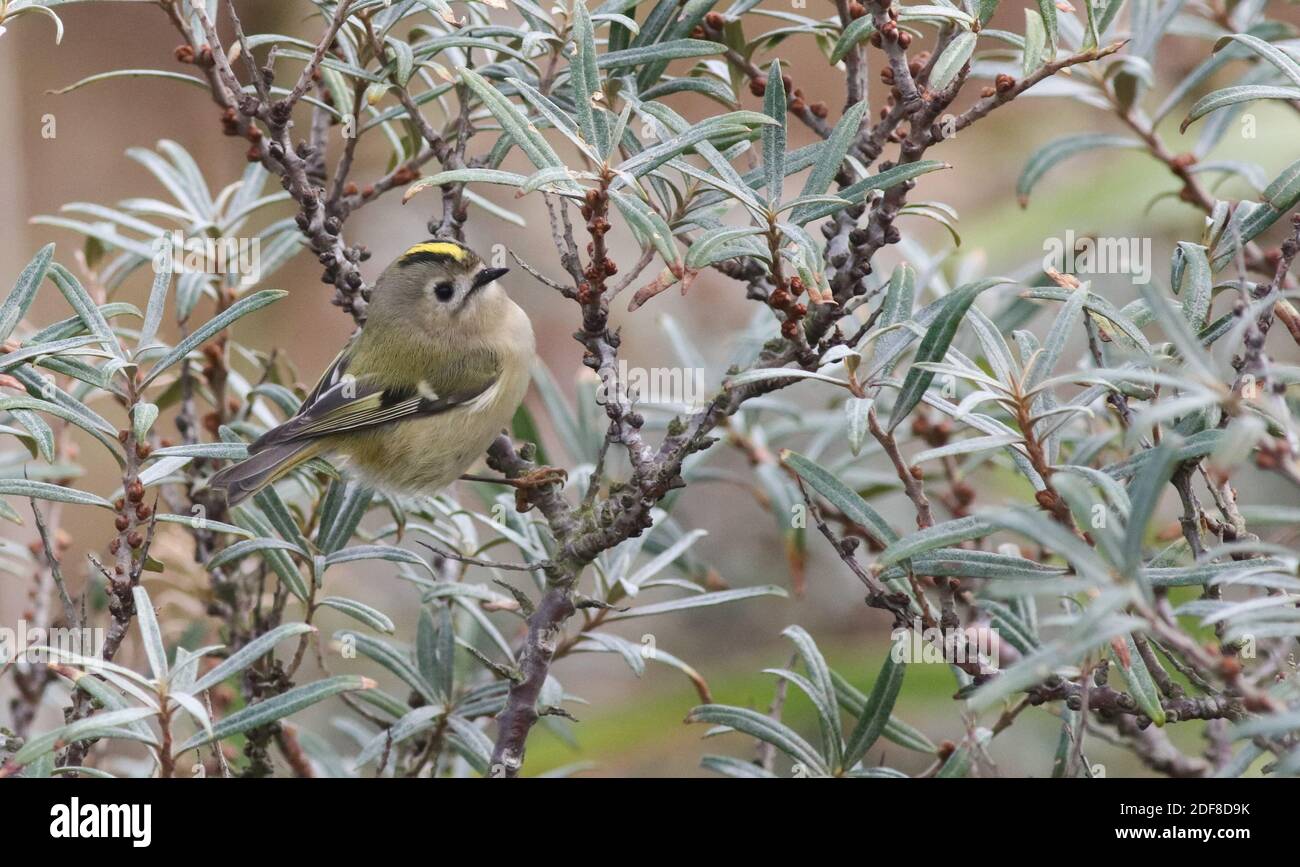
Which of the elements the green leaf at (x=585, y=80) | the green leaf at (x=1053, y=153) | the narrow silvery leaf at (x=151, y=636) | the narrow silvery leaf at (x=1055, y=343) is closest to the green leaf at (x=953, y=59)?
the narrow silvery leaf at (x=1055, y=343)

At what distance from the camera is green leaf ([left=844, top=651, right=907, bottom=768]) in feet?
5.05

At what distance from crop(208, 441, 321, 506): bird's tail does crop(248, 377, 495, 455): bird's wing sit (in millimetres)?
102

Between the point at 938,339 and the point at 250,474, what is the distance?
41.2 inches

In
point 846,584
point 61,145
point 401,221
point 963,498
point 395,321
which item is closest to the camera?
point 963,498

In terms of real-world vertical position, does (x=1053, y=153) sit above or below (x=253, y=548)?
above

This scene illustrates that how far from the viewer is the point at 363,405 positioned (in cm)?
234

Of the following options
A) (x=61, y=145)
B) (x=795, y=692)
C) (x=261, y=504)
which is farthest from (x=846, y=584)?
(x=61, y=145)

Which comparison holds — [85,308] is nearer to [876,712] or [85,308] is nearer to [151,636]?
[151,636]

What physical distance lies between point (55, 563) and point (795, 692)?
71.4 inches

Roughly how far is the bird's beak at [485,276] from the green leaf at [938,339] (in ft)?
3.45

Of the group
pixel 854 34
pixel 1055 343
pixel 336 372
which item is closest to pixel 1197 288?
pixel 1055 343
